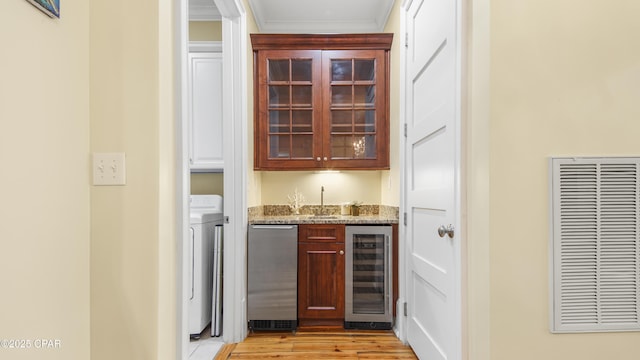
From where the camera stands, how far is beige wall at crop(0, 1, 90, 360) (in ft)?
2.89

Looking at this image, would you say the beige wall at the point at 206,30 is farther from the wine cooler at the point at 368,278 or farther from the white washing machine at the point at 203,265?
the wine cooler at the point at 368,278

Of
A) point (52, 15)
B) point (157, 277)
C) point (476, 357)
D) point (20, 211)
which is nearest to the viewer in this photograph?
point (20, 211)

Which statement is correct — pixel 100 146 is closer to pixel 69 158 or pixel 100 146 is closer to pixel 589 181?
pixel 69 158

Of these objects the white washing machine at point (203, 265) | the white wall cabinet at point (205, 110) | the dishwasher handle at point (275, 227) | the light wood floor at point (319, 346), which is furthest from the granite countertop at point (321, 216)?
the light wood floor at point (319, 346)

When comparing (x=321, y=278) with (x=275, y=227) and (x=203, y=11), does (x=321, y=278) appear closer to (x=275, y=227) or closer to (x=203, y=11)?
(x=275, y=227)

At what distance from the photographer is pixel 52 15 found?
40.0 inches

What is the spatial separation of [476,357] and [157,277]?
1.31 meters

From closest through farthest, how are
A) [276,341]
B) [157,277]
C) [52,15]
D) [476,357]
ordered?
[52,15] < [157,277] < [476,357] < [276,341]

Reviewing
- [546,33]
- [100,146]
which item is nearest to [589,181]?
[546,33]

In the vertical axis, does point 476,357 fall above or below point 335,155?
below

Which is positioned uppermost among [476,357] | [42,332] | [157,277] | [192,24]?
[192,24]

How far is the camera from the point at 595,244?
4.01 ft

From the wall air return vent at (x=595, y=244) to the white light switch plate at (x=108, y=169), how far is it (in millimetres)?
1678

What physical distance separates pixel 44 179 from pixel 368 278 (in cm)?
216
